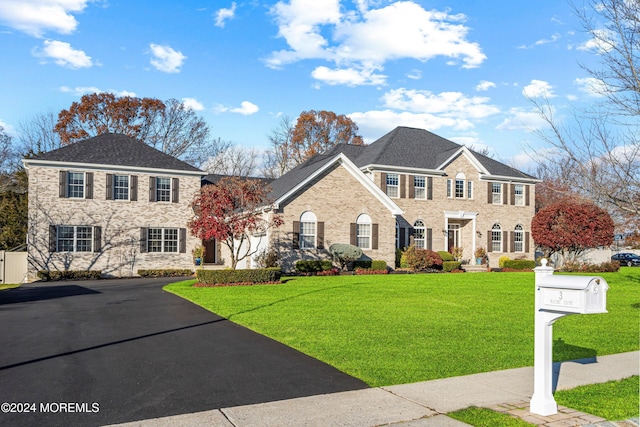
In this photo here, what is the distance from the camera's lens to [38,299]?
1798cm

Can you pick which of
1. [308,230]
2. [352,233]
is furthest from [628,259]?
[308,230]

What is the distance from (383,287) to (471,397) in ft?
45.7

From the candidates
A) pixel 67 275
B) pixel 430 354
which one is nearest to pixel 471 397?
pixel 430 354

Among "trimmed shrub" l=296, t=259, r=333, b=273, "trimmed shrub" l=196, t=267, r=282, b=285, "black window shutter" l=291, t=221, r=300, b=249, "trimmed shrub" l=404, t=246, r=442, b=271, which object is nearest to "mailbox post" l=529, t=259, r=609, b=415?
"trimmed shrub" l=196, t=267, r=282, b=285

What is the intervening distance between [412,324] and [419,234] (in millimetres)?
22449

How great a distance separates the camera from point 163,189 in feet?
101

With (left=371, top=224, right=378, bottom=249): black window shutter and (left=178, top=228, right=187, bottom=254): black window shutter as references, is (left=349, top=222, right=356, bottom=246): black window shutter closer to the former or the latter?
(left=371, top=224, right=378, bottom=249): black window shutter

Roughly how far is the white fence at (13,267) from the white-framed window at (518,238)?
102 ft

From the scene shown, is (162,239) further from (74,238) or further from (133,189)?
(74,238)

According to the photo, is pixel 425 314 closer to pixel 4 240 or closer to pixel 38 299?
pixel 38 299

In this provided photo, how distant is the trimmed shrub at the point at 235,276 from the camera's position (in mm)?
21562

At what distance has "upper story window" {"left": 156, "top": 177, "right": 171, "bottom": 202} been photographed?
30.6m

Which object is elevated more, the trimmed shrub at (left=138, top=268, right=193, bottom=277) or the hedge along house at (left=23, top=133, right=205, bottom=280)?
the hedge along house at (left=23, top=133, right=205, bottom=280)

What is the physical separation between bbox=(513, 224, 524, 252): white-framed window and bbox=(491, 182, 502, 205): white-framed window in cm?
238
